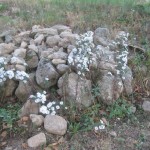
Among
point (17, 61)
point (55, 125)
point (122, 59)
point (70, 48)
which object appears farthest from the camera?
point (70, 48)

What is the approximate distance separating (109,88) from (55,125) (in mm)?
856

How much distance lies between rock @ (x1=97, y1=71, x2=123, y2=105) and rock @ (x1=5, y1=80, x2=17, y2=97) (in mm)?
1021

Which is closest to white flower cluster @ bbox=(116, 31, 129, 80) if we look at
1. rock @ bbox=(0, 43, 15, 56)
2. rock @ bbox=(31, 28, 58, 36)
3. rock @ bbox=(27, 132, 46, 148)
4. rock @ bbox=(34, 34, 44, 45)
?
rock @ bbox=(31, 28, 58, 36)

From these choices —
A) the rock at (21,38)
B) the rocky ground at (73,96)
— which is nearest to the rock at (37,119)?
the rocky ground at (73,96)

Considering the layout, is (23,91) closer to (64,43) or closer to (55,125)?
(55,125)

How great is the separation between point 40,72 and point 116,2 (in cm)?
306

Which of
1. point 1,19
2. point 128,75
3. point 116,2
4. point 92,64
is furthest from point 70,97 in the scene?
point 116,2

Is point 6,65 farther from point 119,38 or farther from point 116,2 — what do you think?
point 116,2

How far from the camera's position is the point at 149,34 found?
5.84 meters

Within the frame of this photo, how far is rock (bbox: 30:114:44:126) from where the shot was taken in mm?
4059

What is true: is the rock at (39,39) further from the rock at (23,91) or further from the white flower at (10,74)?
the white flower at (10,74)

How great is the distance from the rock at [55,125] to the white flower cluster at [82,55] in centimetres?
60

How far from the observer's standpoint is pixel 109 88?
175 inches

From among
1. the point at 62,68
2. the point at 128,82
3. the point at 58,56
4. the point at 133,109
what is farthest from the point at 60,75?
the point at 133,109
